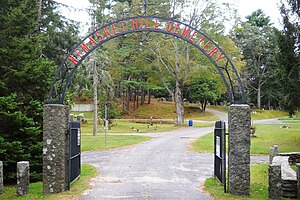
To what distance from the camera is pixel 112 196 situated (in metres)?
8.30

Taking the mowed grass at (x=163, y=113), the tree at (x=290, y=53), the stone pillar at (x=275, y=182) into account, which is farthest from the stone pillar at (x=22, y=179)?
the mowed grass at (x=163, y=113)

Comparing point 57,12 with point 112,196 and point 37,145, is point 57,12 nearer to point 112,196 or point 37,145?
point 37,145

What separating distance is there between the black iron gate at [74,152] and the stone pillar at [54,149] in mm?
319

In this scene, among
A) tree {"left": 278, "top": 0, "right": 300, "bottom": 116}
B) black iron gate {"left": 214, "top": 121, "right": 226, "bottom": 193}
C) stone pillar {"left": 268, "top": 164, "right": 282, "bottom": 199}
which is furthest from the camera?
tree {"left": 278, "top": 0, "right": 300, "bottom": 116}

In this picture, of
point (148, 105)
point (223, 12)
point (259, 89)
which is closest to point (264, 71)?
point (259, 89)

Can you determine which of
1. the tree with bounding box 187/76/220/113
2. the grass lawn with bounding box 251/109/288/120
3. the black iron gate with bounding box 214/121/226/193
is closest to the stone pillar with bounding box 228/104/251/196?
the black iron gate with bounding box 214/121/226/193

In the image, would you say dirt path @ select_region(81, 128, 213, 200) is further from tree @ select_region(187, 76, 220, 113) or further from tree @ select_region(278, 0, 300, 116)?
tree @ select_region(187, 76, 220, 113)

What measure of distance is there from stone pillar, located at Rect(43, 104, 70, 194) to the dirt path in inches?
33.1

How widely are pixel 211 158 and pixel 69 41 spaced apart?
10494mm

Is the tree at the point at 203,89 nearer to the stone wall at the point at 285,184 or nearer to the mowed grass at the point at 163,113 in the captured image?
the mowed grass at the point at 163,113

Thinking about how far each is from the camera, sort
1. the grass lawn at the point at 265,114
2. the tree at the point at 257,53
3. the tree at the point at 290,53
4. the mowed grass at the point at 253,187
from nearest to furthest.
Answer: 1. the mowed grass at the point at 253,187
2. the tree at the point at 290,53
3. the grass lawn at the point at 265,114
4. the tree at the point at 257,53

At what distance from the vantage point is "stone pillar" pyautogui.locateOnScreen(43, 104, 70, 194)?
8828 mm

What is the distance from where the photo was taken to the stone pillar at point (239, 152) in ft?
28.4

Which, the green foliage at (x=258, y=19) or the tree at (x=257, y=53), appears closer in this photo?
the tree at (x=257, y=53)
